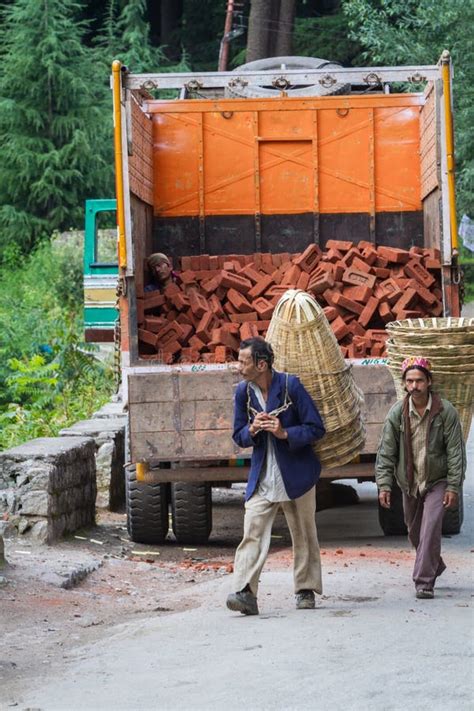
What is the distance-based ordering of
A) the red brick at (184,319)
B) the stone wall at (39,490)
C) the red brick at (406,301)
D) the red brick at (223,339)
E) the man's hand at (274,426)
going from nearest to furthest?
the man's hand at (274,426) < the stone wall at (39,490) < the red brick at (223,339) < the red brick at (406,301) < the red brick at (184,319)

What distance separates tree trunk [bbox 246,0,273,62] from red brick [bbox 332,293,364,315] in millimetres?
17773

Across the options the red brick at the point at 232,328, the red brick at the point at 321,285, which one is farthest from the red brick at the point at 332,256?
the red brick at the point at 232,328

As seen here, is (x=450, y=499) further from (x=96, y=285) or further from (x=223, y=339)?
(x=96, y=285)

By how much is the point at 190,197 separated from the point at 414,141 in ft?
6.84

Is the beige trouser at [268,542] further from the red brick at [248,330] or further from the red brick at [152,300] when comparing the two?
the red brick at [152,300]

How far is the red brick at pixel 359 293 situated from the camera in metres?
11.8

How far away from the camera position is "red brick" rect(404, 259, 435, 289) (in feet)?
39.6

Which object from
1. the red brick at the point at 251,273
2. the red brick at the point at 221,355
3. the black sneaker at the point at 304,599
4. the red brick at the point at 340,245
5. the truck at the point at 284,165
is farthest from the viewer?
the truck at the point at 284,165

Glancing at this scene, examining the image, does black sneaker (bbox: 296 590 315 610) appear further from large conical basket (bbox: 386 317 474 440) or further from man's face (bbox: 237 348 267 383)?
large conical basket (bbox: 386 317 474 440)

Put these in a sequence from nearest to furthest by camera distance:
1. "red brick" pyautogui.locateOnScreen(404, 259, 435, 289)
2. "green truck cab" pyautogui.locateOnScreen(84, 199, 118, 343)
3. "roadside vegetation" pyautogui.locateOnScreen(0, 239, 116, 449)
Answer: "red brick" pyautogui.locateOnScreen(404, 259, 435, 289) < "roadside vegetation" pyautogui.locateOnScreen(0, 239, 116, 449) < "green truck cab" pyautogui.locateOnScreen(84, 199, 118, 343)

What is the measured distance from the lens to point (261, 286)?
1209 cm

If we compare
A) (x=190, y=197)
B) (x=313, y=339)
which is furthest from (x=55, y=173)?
(x=313, y=339)

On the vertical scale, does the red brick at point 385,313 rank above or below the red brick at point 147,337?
above

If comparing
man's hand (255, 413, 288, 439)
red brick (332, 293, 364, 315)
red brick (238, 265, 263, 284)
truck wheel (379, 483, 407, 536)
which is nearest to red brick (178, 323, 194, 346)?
red brick (238, 265, 263, 284)
